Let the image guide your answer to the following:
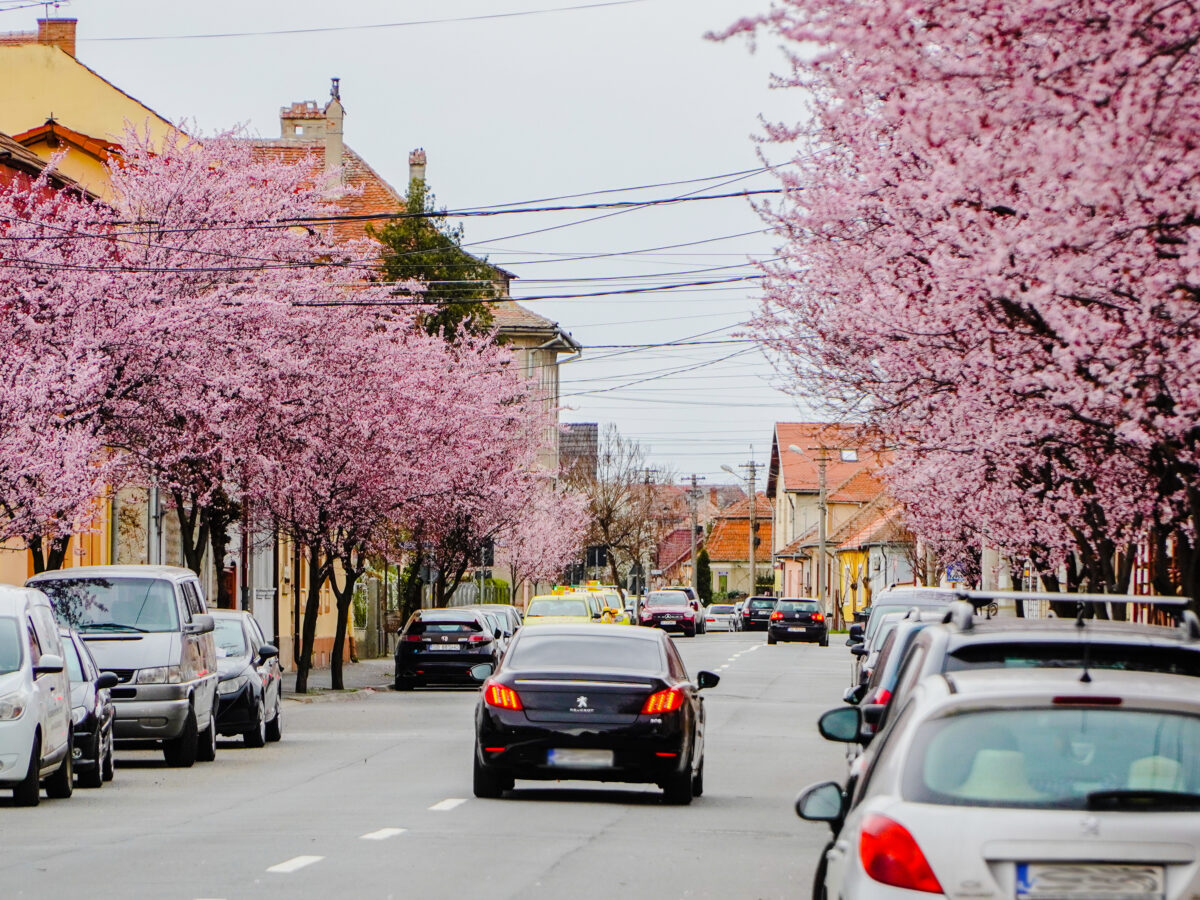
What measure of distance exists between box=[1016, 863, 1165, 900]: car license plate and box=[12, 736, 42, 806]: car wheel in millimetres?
11141

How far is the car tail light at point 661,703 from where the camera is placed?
1609 centimetres

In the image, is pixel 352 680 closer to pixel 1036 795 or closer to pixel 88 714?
pixel 88 714

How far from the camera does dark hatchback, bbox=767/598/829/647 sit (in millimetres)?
67562

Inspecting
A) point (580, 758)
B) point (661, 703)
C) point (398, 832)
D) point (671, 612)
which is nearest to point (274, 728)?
point (580, 758)

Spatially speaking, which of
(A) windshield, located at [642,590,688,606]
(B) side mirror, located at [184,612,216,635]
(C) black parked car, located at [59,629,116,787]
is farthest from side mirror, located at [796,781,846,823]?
(A) windshield, located at [642,590,688,606]

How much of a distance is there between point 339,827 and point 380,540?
25.9 m

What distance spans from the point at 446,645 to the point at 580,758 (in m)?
21.0

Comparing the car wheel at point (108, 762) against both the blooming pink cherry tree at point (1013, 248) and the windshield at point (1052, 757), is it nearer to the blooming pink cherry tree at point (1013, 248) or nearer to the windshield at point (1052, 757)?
the blooming pink cherry tree at point (1013, 248)

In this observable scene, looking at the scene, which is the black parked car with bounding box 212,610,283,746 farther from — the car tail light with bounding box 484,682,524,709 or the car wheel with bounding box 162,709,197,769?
the car tail light with bounding box 484,682,524,709

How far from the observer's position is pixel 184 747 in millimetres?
20453

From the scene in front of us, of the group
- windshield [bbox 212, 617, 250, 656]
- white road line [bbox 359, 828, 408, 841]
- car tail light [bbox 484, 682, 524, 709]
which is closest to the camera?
white road line [bbox 359, 828, 408, 841]

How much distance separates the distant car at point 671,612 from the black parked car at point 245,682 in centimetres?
4839

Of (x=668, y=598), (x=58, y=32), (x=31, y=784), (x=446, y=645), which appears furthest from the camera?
(x=668, y=598)

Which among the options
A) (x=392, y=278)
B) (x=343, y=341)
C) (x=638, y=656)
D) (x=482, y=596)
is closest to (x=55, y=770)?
(x=638, y=656)
